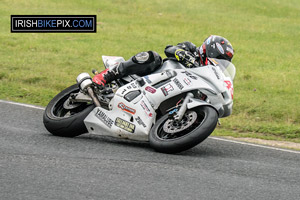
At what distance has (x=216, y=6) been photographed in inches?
1201

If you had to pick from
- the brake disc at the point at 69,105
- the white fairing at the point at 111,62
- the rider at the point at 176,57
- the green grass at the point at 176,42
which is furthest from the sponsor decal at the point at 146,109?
the green grass at the point at 176,42

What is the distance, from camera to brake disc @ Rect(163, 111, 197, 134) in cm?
682

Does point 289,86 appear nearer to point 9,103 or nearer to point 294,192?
point 9,103

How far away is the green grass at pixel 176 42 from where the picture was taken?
11.6 metres

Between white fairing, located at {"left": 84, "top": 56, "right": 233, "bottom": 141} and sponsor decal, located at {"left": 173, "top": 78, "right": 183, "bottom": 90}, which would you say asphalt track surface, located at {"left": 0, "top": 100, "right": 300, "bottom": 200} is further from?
sponsor decal, located at {"left": 173, "top": 78, "right": 183, "bottom": 90}

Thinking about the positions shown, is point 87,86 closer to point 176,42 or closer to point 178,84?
point 178,84

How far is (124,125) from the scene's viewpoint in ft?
24.1

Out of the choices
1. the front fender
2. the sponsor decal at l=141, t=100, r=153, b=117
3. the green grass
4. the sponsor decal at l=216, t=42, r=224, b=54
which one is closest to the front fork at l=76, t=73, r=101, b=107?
the sponsor decal at l=141, t=100, r=153, b=117

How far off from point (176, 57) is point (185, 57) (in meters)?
0.12

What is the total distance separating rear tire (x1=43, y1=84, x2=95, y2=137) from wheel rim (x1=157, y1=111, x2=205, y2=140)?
112 cm

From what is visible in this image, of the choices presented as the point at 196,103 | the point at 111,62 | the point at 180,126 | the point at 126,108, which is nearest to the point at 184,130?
the point at 180,126

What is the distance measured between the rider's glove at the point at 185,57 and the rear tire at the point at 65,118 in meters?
1.32

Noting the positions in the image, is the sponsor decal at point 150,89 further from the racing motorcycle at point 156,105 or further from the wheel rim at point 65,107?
the wheel rim at point 65,107

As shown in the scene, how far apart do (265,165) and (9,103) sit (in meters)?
5.26
